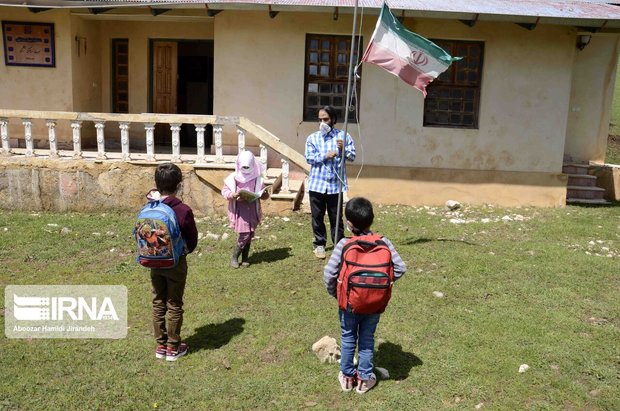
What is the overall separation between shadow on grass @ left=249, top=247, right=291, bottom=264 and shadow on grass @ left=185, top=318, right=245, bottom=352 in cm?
168

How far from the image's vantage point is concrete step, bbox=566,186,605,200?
1114 centimetres

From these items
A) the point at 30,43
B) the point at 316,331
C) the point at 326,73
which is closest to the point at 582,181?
the point at 326,73

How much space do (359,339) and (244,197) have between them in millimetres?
2779

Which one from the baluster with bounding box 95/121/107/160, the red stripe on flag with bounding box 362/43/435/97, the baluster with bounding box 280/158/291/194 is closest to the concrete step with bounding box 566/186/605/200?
the baluster with bounding box 280/158/291/194

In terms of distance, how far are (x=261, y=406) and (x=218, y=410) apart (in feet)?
0.94

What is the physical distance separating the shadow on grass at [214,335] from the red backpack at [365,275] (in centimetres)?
152

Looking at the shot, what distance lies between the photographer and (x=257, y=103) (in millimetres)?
10172

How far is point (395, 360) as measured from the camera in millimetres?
4469

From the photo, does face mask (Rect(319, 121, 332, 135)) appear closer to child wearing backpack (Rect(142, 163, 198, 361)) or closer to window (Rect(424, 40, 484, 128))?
child wearing backpack (Rect(142, 163, 198, 361))

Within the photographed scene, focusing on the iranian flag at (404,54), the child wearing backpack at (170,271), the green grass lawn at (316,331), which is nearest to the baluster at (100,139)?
the green grass lawn at (316,331)

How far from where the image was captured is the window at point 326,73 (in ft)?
33.3

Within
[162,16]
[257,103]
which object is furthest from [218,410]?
[162,16]

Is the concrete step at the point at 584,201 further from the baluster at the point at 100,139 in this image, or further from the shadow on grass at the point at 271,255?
the baluster at the point at 100,139

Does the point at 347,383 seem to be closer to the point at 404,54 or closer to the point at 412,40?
the point at 404,54
